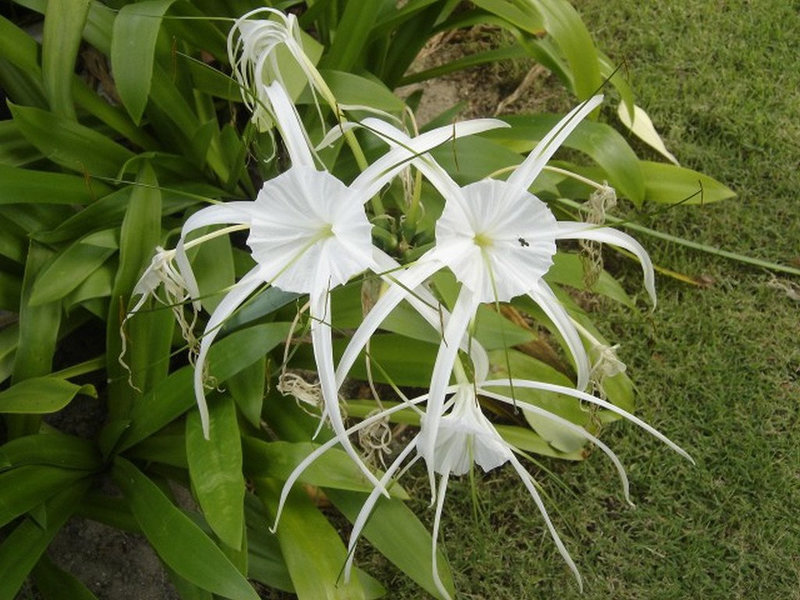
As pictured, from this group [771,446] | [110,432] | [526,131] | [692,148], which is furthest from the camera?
[692,148]

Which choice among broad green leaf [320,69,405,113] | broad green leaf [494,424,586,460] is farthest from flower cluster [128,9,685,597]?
broad green leaf [494,424,586,460]

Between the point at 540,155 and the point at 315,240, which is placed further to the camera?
the point at 540,155

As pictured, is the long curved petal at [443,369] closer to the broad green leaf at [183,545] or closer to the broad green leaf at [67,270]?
the broad green leaf at [183,545]

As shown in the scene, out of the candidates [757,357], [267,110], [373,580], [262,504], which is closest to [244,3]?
[267,110]

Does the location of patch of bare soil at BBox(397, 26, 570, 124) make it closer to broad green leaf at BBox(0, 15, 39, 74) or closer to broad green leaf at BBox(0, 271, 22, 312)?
broad green leaf at BBox(0, 15, 39, 74)

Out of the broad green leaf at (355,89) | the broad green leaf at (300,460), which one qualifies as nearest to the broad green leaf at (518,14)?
the broad green leaf at (355,89)

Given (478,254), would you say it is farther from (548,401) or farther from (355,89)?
(548,401)

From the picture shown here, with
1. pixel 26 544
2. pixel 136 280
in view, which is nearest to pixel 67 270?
pixel 136 280

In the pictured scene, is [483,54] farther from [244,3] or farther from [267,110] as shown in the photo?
[267,110]
